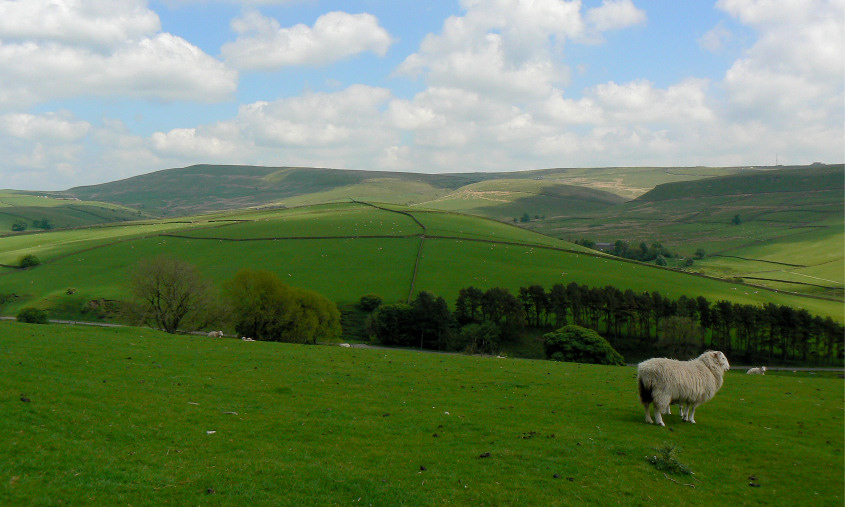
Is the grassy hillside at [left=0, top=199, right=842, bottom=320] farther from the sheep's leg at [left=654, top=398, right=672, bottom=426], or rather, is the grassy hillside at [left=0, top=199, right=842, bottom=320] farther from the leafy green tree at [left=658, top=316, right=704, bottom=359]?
the sheep's leg at [left=654, top=398, right=672, bottom=426]

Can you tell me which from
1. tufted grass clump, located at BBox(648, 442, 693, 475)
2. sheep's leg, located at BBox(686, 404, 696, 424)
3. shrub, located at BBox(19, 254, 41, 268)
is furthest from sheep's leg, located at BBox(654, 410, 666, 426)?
shrub, located at BBox(19, 254, 41, 268)

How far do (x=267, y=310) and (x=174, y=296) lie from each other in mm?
11105

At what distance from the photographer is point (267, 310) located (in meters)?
55.8

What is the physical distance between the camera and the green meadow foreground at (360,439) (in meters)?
12.2

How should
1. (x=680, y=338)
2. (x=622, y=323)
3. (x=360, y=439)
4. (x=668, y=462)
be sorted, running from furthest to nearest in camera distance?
(x=622, y=323)
(x=680, y=338)
(x=360, y=439)
(x=668, y=462)

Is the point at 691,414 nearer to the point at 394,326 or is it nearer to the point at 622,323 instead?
the point at 394,326

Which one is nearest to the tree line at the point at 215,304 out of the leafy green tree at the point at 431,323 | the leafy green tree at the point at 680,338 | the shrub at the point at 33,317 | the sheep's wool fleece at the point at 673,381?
the shrub at the point at 33,317

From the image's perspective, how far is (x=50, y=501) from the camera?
1055 cm

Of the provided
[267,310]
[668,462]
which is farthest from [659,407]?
[267,310]

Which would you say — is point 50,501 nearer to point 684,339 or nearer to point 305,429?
point 305,429

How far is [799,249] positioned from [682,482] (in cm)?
21070

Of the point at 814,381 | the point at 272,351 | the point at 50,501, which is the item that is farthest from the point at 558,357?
the point at 50,501

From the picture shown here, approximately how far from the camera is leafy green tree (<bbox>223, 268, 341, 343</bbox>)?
5575cm

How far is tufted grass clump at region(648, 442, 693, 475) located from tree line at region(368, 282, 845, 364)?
185 feet
